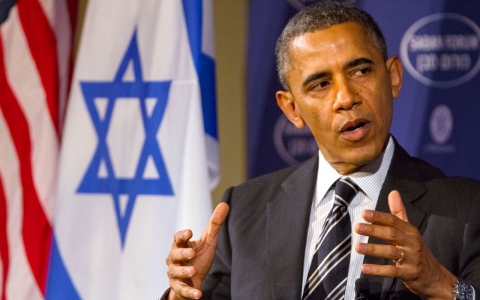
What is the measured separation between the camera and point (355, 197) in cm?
182

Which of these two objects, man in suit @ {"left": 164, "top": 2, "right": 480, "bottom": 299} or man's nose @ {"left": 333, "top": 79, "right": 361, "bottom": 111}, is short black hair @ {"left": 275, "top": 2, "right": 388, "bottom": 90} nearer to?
man in suit @ {"left": 164, "top": 2, "right": 480, "bottom": 299}

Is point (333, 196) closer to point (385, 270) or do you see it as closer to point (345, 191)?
point (345, 191)

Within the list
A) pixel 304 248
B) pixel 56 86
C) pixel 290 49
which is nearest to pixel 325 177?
pixel 304 248

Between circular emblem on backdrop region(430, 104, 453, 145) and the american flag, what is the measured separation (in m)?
1.60

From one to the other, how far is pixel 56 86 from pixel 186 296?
57.9 inches

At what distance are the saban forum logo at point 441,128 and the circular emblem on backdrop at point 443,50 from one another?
4.2 inches

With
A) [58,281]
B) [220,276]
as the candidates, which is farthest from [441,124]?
[58,281]

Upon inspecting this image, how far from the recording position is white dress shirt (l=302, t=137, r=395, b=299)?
A: 1784 millimetres

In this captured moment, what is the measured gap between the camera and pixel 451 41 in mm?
2527

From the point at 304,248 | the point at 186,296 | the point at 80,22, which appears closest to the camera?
the point at 186,296

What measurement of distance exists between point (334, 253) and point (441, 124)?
1052 millimetres

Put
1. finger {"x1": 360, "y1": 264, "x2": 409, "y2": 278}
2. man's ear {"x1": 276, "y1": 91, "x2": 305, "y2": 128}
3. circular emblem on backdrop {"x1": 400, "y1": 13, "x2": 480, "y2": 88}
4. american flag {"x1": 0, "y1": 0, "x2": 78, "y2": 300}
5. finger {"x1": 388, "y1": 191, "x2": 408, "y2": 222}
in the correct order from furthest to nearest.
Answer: american flag {"x1": 0, "y1": 0, "x2": 78, "y2": 300} → circular emblem on backdrop {"x1": 400, "y1": 13, "x2": 480, "y2": 88} → man's ear {"x1": 276, "y1": 91, "x2": 305, "y2": 128} → finger {"x1": 388, "y1": 191, "x2": 408, "y2": 222} → finger {"x1": 360, "y1": 264, "x2": 409, "y2": 278}

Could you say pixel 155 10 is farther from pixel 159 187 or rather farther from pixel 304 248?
pixel 304 248

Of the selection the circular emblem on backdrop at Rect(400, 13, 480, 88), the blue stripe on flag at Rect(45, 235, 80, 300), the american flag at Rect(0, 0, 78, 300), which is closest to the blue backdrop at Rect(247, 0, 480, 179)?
the circular emblem on backdrop at Rect(400, 13, 480, 88)
